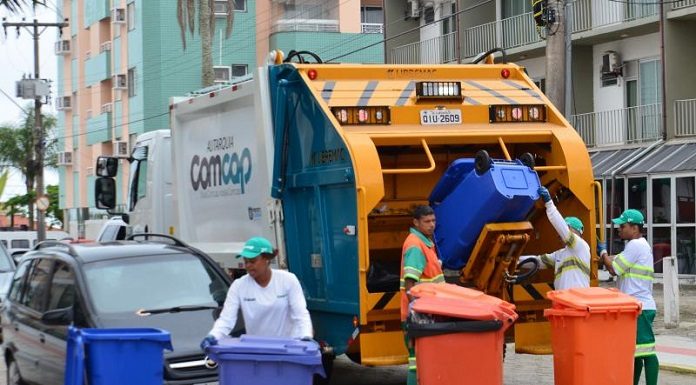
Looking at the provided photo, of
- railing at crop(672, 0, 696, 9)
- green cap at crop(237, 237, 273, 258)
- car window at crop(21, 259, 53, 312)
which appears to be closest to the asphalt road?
car window at crop(21, 259, 53, 312)

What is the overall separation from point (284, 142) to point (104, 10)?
43.6 m

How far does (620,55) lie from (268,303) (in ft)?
68.8

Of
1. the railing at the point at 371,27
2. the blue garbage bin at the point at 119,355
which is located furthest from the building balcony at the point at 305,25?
the blue garbage bin at the point at 119,355

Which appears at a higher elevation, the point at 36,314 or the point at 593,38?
the point at 593,38

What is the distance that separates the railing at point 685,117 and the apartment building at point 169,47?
17.8m

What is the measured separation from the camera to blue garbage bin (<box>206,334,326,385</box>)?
23.0 feet

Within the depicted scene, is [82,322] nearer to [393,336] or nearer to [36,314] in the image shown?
[36,314]

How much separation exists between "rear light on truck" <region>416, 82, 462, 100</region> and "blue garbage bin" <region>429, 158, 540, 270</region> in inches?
40.9

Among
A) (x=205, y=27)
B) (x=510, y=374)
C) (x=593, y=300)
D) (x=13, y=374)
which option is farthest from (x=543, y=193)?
(x=205, y=27)

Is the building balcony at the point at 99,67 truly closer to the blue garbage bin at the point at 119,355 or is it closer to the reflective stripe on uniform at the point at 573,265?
the reflective stripe on uniform at the point at 573,265

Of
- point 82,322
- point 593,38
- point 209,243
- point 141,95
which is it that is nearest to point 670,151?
point 593,38

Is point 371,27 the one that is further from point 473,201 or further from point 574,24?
point 473,201

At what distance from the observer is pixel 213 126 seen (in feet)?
40.4

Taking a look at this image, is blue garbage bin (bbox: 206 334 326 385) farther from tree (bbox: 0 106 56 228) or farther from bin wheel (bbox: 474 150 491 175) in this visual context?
tree (bbox: 0 106 56 228)
